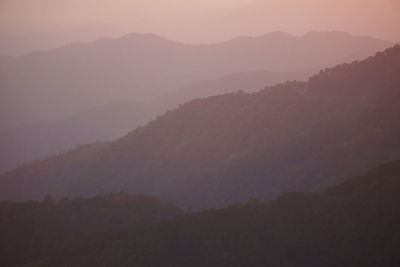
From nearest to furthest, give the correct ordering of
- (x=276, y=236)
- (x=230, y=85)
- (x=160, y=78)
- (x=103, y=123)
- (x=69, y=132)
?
(x=276, y=236) < (x=230, y=85) < (x=69, y=132) < (x=103, y=123) < (x=160, y=78)

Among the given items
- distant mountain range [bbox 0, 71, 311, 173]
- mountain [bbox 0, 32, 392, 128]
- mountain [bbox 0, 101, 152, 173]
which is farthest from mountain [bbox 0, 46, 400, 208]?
mountain [bbox 0, 32, 392, 128]

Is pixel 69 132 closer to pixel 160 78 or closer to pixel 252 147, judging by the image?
pixel 160 78

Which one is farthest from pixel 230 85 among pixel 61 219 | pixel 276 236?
pixel 276 236

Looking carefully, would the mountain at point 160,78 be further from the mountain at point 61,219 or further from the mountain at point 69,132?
the mountain at point 61,219

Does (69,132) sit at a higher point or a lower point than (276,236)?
higher

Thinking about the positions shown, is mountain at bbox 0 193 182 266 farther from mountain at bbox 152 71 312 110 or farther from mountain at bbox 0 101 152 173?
mountain at bbox 152 71 312 110

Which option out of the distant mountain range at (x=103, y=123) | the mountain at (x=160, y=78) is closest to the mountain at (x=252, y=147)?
the distant mountain range at (x=103, y=123)

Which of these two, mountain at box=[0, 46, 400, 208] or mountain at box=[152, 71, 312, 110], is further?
mountain at box=[152, 71, 312, 110]
